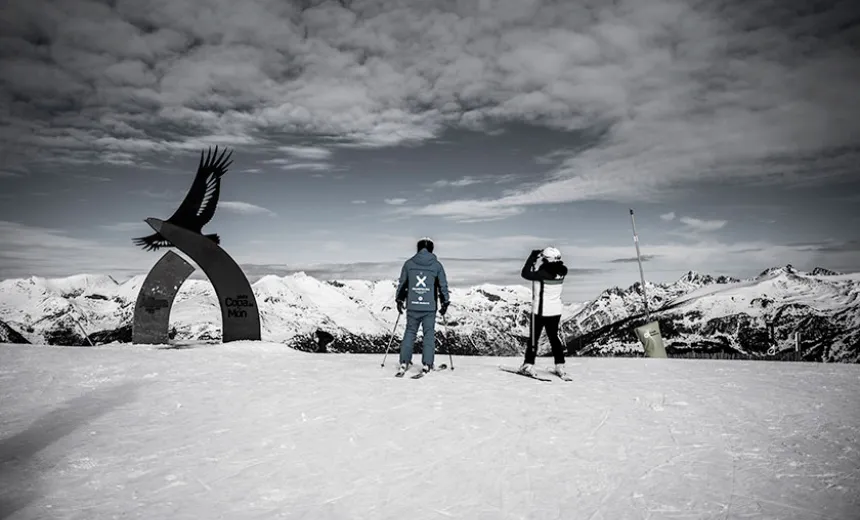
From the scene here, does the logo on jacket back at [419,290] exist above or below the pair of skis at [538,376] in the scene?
above

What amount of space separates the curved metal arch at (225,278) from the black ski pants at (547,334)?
→ 8995mm

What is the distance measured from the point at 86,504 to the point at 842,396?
10.7m

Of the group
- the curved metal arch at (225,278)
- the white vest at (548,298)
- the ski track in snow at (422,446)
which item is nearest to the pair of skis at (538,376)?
the ski track in snow at (422,446)

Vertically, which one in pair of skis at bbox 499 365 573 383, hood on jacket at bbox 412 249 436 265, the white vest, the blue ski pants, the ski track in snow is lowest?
the ski track in snow

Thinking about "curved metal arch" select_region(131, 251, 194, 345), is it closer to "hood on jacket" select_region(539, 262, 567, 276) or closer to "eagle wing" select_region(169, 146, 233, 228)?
"eagle wing" select_region(169, 146, 233, 228)

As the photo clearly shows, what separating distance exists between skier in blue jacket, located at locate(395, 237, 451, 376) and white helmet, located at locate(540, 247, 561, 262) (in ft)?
7.03

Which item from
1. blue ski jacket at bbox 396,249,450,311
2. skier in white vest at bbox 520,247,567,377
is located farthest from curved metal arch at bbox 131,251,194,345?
skier in white vest at bbox 520,247,567,377

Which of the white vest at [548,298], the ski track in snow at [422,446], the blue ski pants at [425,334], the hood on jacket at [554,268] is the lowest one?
the ski track in snow at [422,446]

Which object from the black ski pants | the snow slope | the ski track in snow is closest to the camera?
the ski track in snow

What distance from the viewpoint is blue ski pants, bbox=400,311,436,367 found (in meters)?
10.6

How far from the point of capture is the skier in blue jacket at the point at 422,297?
34.8 feet

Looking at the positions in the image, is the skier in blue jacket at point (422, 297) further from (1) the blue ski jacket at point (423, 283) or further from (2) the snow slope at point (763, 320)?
(2) the snow slope at point (763, 320)

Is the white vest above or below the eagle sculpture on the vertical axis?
below

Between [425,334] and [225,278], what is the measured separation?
798cm
